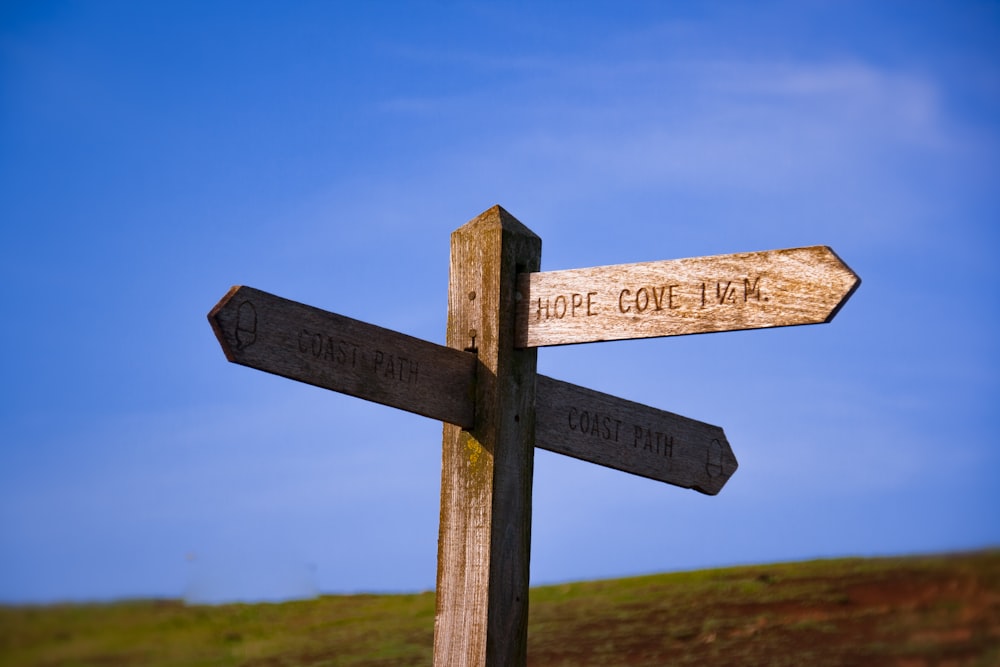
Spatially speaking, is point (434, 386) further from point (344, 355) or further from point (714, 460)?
point (714, 460)

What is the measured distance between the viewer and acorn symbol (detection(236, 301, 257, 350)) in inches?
114

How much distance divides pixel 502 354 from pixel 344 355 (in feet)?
1.67

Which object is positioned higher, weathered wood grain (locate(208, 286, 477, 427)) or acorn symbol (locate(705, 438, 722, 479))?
weathered wood grain (locate(208, 286, 477, 427))

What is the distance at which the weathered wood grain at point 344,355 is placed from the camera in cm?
292

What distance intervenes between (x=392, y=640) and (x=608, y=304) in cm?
478

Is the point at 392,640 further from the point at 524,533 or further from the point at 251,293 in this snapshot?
the point at 251,293

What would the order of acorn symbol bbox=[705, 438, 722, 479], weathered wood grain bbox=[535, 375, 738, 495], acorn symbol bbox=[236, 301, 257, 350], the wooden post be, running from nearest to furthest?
acorn symbol bbox=[236, 301, 257, 350] → the wooden post → weathered wood grain bbox=[535, 375, 738, 495] → acorn symbol bbox=[705, 438, 722, 479]

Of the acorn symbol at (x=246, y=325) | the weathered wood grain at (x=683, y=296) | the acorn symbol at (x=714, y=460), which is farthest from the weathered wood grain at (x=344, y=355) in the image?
the acorn symbol at (x=714, y=460)

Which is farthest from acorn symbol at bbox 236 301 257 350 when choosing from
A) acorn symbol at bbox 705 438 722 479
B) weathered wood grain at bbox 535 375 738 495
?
acorn symbol at bbox 705 438 722 479

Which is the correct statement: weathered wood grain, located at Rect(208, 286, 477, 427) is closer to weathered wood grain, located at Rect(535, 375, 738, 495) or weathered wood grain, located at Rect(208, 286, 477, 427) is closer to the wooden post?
the wooden post

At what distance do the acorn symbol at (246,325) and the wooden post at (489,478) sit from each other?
777 mm

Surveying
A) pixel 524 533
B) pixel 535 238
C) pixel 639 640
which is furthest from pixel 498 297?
pixel 639 640

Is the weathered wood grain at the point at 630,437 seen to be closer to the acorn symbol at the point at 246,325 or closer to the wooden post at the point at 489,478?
the wooden post at the point at 489,478

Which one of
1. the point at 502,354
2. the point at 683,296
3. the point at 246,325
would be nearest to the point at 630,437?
the point at 502,354
